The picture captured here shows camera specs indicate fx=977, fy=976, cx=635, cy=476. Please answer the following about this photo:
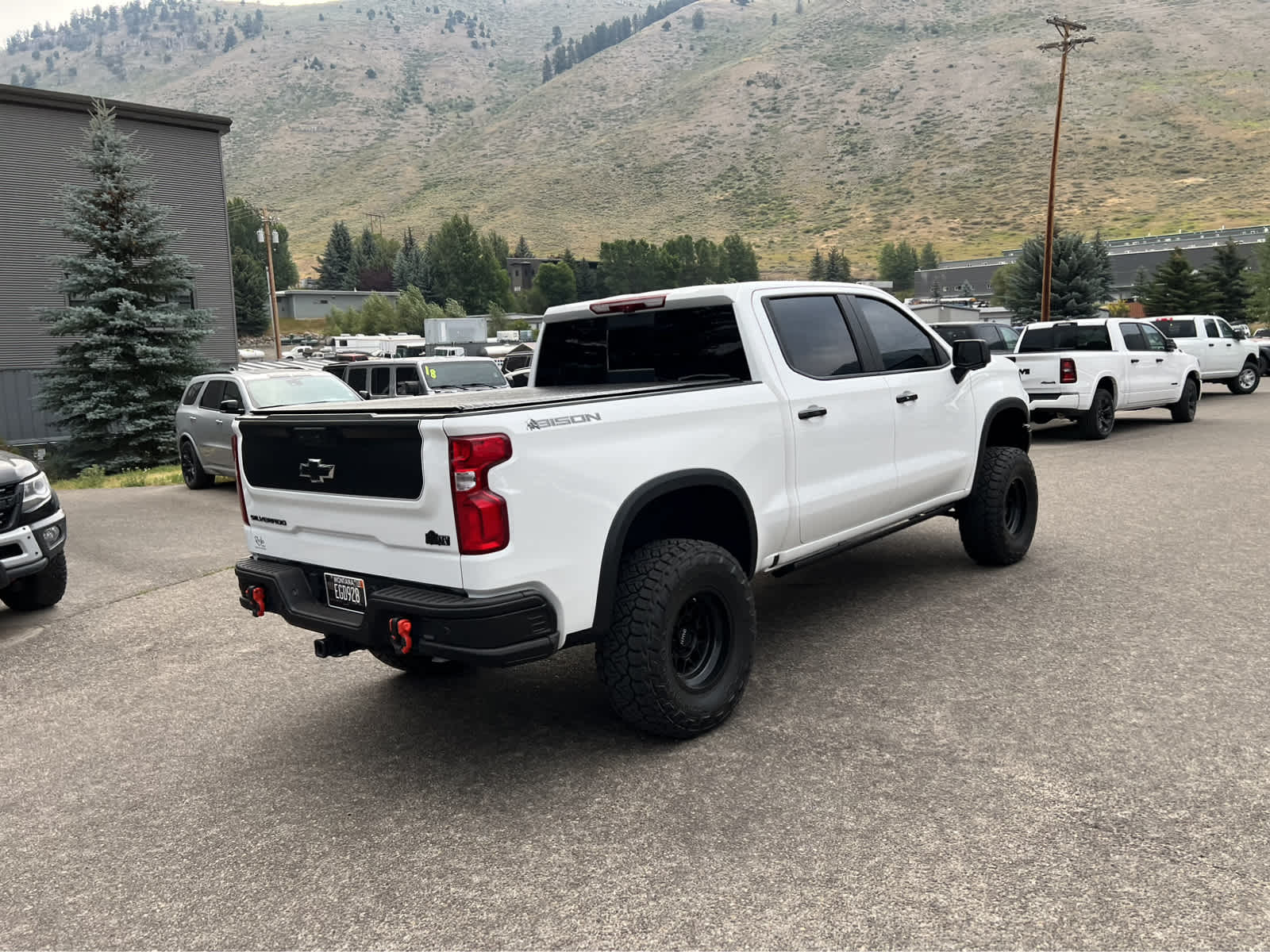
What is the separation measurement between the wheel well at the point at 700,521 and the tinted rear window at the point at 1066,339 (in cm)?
1214

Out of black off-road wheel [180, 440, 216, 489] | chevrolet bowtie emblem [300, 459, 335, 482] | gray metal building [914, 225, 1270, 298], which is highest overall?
gray metal building [914, 225, 1270, 298]

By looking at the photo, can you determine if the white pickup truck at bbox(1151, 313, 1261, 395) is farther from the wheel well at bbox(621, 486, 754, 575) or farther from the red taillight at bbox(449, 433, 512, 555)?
the red taillight at bbox(449, 433, 512, 555)

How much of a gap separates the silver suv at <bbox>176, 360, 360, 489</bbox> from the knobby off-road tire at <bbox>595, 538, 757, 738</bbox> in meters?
9.38

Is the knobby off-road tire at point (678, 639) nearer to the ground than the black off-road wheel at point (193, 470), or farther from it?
farther from it

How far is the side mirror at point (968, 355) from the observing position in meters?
6.09

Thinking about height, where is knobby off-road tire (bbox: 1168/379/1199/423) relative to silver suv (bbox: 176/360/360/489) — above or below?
below

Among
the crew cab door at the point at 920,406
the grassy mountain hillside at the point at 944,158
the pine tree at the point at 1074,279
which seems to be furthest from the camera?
the grassy mountain hillside at the point at 944,158

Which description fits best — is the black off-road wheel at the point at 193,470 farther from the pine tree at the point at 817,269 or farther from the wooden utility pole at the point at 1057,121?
the pine tree at the point at 817,269

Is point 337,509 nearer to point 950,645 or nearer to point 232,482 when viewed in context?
point 950,645

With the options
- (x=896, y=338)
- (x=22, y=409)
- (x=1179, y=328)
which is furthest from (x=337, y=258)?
(x=896, y=338)

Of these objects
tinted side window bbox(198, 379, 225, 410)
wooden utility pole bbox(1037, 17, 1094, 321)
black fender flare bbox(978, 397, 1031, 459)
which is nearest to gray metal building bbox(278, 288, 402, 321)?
wooden utility pole bbox(1037, 17, 1094, 321)

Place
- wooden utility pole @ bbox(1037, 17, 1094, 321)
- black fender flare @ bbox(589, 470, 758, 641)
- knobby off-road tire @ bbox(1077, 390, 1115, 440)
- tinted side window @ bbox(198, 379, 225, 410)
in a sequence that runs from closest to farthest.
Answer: black fender flare @ bbox(589, 470, 758, 641) < tinted side window @ bbox(198, 379, 225, 410) < knobby off-road tire @ bbox(1077, 390, 1115, 440) < wooden utility pole @ bbox(1037, 17, 1094, 321)

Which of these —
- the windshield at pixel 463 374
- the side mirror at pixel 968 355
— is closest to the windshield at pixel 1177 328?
the windshield at pixel 463 374

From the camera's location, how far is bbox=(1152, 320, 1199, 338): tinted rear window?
72.4 feet
